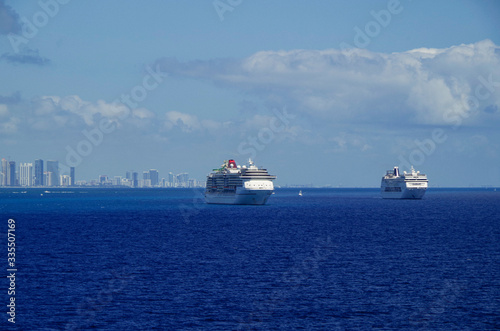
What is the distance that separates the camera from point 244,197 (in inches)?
6639

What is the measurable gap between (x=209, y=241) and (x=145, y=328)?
4492 centimetres

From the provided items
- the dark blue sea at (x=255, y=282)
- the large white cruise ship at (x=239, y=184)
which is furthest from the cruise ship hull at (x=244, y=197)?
the dark blue sea at (x=255, y=282)

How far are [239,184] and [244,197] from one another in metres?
3.98

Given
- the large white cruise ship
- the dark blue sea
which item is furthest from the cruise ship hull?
the dark blue sea

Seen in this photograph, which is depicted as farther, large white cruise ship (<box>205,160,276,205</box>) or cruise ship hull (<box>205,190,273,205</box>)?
cruise ship hull (<box>205,190,273,205</box>)

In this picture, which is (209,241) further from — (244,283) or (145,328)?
(145,328)

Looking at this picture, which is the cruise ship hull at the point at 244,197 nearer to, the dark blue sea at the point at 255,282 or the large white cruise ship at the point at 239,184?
the large white cruise ship at the point at 239,184

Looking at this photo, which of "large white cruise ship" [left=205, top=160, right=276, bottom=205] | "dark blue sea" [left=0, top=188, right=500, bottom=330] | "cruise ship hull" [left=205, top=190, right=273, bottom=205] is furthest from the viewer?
"cruise ship hull" [left=205, top=190, right=273, bottom=205]

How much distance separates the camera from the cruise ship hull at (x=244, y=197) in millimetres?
166500

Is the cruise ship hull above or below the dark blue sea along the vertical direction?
above

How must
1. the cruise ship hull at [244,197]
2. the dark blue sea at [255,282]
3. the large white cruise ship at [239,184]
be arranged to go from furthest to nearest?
1. the cruise ship hull at [244,197]
2. the large white cruise ship at [239,184]
3. the dark blue sea at [255,282]

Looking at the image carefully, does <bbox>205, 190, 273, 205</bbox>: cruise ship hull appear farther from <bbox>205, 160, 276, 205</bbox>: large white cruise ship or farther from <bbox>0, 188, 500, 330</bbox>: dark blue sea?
<bbox>0, 188, 500, 330</bbox>: dark blue sea

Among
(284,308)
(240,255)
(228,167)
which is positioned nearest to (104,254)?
(240,255)

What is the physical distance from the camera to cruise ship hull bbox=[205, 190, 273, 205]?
166m
